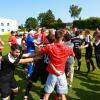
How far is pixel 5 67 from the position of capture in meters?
7.29

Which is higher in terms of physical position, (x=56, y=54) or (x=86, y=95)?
(x=56, y=54)

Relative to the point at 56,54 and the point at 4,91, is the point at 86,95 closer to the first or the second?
the point at 56,54

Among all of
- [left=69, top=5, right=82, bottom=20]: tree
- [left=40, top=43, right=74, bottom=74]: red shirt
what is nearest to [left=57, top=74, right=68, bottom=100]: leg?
[left=40, top=43, right=74, bottom=74]: red shirt

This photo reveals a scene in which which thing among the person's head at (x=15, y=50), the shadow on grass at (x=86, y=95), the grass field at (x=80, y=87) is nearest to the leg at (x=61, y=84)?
the person's head at (x=15, y=50)

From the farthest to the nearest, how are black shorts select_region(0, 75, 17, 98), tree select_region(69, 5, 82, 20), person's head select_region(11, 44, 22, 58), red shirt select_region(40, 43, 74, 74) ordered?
tree select_region(69, 5, 82, 20) → black shorts select_region(0, 75, 17, 98) → red shirt select_region(40, 43, 74, 74) → person's head select_region(11, 44, 22, 58)

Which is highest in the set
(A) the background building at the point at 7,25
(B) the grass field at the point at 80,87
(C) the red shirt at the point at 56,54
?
(C) the red shirt at the point at 56,54

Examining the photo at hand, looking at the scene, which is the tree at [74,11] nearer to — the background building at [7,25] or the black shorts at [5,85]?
the background building at [7,25]

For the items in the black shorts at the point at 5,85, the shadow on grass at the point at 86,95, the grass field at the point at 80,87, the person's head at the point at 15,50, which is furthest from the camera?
the grass field at the point at 80,87

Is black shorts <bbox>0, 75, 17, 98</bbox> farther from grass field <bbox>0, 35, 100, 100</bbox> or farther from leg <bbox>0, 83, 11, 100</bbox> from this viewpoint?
grass field <bbox>0, 35, 100, 100</bbox>

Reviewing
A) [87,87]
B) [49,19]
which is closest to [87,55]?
[87,87]

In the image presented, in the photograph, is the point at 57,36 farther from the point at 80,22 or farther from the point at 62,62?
the point at 80,22

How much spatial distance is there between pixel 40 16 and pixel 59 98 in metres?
143

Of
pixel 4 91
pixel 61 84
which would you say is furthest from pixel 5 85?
pixel 61 84

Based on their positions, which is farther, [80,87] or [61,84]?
[80,87]
